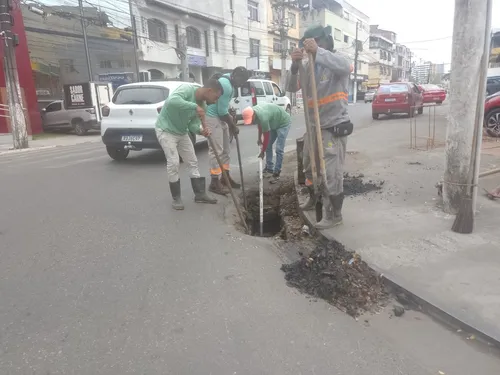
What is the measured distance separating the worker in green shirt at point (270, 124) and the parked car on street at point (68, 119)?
12359 millimetres

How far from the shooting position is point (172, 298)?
286 centimetres

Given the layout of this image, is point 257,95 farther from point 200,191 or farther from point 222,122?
point 200,191

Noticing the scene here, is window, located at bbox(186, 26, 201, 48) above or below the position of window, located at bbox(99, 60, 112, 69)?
above

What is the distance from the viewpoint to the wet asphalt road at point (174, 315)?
2229 mm

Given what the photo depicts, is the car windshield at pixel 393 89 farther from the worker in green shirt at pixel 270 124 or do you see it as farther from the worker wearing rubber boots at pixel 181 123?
the worker wearing rubber boots at pixel 181 123

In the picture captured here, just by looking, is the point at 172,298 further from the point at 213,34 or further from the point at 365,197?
the point at 213,34

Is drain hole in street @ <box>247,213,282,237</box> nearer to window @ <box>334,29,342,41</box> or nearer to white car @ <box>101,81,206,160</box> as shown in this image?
white car @ <box>101,81,206,160</box>

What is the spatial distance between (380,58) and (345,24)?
65.5 ft

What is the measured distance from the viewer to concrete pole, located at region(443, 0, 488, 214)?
Result: 394cm

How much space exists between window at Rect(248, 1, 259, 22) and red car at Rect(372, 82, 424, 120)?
69.7ft

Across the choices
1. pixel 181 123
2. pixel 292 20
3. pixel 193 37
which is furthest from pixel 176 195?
pixel 292 20

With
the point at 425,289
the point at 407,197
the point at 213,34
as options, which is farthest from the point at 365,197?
the point at 213,34

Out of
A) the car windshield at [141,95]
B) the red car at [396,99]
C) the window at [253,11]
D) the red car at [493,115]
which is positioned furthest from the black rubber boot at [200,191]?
the window at [253,11]

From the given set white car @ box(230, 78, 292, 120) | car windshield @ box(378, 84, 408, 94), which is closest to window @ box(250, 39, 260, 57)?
white car @ box(230, 78, 292, 120)
